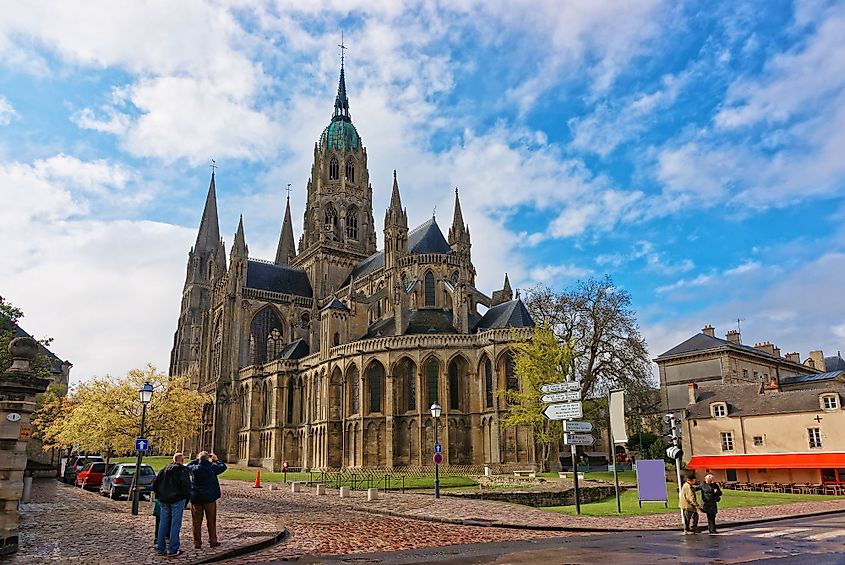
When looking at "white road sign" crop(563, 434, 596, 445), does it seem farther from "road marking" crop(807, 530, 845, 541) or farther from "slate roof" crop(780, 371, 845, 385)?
"slate roof" crop(780, 371, 845, 385)

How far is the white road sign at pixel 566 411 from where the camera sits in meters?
19.5

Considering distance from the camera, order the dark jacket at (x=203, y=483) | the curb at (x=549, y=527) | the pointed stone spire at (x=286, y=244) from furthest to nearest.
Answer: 1. the pointed stone spire at (x=286, y=244)
2. the curb at (x=549, y=527)
3. the dark jacket at (x=203, y=483)

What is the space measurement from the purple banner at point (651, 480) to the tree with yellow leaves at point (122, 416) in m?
24.9

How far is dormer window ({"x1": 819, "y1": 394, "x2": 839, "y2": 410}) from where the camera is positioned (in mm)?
36719

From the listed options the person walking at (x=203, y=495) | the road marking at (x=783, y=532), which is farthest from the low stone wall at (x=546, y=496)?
the person walking at (x=203, y=495)

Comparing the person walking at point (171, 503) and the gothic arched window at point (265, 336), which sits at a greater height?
the gothic arched window at point (265, 336)

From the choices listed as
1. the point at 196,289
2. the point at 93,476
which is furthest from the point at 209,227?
the point at 93,476

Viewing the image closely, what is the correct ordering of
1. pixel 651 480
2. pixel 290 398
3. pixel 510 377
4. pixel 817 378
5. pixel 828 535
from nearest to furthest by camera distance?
pixel 828 535, pixel 651 480, pixel 510 377, pixel 817 378, pixel 290 398

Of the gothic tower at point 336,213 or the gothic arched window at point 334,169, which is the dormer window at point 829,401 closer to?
the gothic tower at point 336,213

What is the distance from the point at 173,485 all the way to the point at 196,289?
8856 centimetres

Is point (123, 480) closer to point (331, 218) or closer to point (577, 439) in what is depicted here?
point (577, 439)

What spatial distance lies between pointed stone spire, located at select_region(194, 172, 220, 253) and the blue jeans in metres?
90.4

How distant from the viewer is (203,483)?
1200cm

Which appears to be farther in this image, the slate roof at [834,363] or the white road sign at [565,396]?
the slate roof at [834,363]
